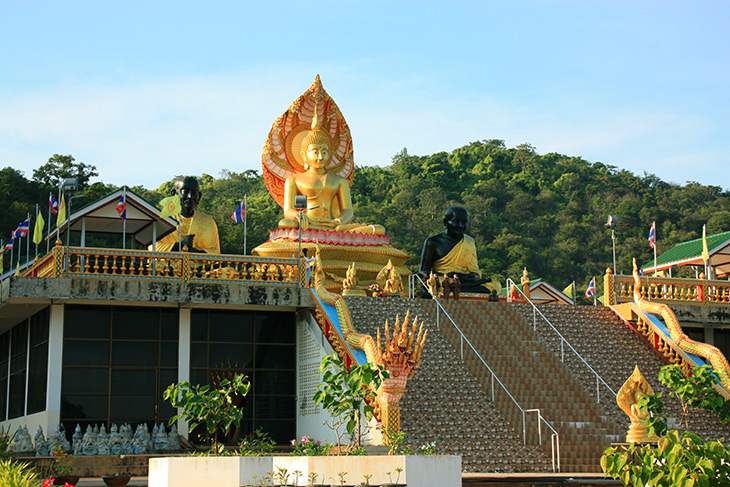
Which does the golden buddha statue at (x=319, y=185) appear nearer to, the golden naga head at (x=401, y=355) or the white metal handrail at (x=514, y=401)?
the white metal handrail at (x=514, y=401)

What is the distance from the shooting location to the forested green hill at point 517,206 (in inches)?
2120

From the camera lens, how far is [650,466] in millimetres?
8211

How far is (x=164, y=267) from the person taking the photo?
66.9ft

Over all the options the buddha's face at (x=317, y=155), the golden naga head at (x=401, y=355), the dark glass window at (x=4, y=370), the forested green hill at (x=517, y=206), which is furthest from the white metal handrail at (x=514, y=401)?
the forested green hill at (x=517, y=206)

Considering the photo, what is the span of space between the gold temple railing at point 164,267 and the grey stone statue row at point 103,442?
2.99 meters

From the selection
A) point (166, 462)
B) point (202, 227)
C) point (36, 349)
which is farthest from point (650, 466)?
point (202, 227)

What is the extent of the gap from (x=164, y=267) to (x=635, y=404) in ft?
31.7

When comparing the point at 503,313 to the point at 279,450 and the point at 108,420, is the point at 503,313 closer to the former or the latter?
the point at 279,450

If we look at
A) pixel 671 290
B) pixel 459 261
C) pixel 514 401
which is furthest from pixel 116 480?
pixel 671 290

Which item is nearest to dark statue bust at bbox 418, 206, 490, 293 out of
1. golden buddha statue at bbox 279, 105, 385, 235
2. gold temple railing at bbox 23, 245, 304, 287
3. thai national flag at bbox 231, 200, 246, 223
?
golden buddha statue at bbox 279, 105, 385, 235

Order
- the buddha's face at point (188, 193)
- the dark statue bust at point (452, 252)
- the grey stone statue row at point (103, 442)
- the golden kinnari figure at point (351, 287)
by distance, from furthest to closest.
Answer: the dark statue bust at point (452, 252), the buddha's face at point (188, 193), the golden kinnari figure at point (351, 287), the grey stone statue row at point (103, 442)

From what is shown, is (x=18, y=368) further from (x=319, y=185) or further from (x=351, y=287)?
(x=319, y=185)

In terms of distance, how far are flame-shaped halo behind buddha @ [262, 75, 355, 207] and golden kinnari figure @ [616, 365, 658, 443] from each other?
15.3m

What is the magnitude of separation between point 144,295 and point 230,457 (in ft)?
29.5
